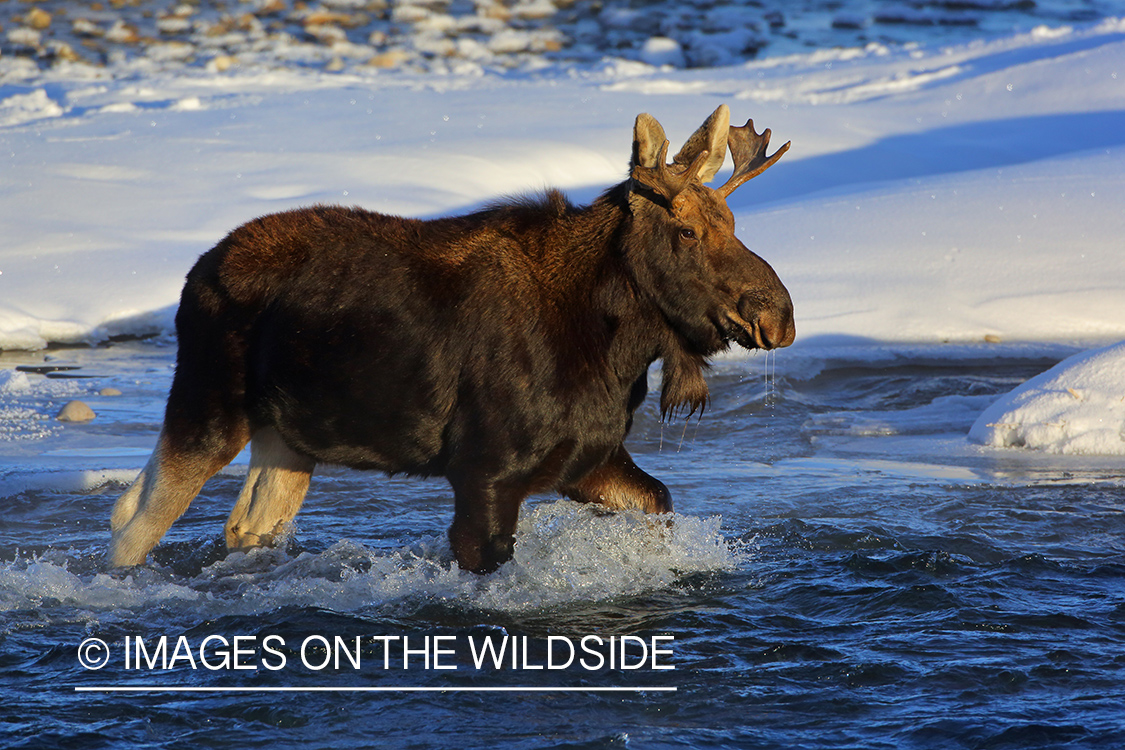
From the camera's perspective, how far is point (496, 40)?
20688 mm

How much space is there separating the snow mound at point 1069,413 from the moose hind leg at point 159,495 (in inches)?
161

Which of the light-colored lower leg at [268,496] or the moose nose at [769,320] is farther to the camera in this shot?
the light-colored lower leg at [268,496]

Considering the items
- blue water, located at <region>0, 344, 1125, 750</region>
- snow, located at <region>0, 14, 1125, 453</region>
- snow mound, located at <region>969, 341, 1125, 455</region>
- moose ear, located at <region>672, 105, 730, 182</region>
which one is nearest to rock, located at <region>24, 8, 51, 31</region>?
snow, located at <region>0, 14, 1125, 453</region>

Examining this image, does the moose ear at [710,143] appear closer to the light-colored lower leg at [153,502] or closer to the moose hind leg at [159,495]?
the moose hind leg at [159,495]

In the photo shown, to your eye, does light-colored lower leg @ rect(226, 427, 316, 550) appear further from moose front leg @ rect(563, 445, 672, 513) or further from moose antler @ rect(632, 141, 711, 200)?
moose antler @ rect(632, 141, 711, 200)

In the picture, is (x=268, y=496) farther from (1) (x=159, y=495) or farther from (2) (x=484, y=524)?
(2) (x=484, y=524)

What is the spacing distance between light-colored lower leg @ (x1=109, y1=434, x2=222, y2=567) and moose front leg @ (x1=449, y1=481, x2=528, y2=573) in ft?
3.29

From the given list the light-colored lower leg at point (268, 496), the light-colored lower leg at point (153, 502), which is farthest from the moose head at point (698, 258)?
the light-colored lower leg at point (153, 502)

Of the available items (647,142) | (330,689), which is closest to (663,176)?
(647,142)

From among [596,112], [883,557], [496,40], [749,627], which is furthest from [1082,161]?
[496,40]

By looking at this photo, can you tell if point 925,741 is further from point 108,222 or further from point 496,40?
point 496,40

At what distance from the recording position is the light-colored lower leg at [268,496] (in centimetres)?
466

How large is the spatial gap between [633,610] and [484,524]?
25.1 inches

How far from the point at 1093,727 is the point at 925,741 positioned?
48 centimetres
